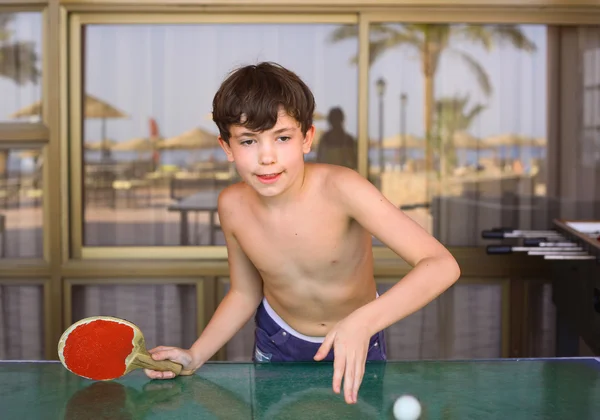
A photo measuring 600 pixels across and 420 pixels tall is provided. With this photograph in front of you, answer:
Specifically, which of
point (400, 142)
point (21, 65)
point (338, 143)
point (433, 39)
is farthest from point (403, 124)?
point (21, 65)

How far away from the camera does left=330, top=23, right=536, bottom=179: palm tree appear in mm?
4504

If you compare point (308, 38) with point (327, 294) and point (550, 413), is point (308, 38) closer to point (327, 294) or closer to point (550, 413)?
point (327, 294)

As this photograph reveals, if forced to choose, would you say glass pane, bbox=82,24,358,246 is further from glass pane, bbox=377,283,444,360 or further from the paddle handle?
the paddle handle

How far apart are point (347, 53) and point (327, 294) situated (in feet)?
7.62

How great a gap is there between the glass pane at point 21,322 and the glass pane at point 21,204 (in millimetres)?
204

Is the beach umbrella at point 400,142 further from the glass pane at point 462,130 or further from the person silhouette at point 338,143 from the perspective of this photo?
the person silhouette at point 338,143

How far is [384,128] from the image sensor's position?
15.0 ft

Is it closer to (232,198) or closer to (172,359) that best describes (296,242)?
(232,198)

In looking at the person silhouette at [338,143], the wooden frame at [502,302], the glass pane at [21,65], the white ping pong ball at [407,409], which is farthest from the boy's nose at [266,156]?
the glass pane at [21,65]

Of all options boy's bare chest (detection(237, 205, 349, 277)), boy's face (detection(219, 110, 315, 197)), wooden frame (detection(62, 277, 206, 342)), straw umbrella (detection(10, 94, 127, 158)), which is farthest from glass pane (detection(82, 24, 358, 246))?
boy's face (detection(219, 110, 315, 197))

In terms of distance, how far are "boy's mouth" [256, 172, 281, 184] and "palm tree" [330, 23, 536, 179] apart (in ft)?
8.43

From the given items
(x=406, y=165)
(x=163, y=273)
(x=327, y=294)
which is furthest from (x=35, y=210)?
(x=327, y=294)

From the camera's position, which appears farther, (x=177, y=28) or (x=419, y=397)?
(x=177, y=28)

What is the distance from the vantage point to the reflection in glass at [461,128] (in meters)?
4.55
